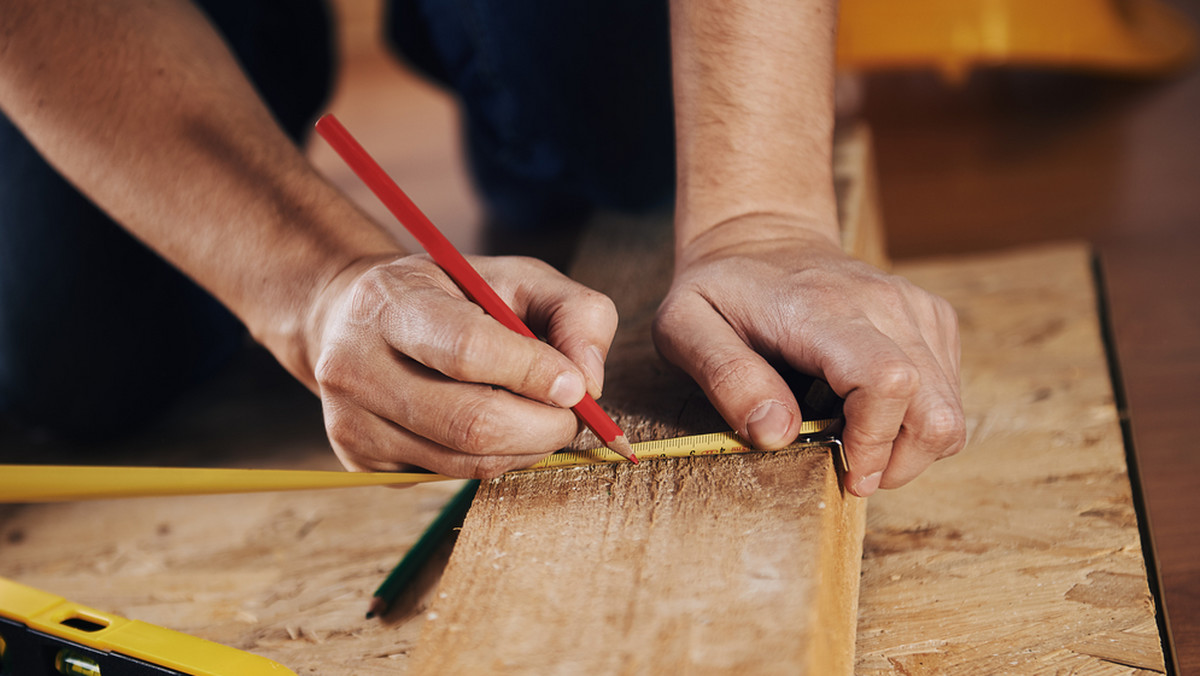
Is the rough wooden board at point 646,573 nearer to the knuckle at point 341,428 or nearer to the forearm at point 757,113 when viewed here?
the knuckle at point 341,428

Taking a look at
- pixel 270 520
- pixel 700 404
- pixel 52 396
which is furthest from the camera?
pixel 52 396

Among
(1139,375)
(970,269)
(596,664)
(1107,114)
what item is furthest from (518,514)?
(1107,114)

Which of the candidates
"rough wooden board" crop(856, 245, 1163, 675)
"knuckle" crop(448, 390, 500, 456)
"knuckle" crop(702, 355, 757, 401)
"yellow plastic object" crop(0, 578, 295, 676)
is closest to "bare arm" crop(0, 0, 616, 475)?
"knuckle" crop(448, 390, 500, 456)

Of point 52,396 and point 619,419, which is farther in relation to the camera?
point 52,396

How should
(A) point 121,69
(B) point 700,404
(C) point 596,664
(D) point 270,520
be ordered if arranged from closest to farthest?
(C) point 596,664 < (B) point 700,404 < (A) point 121,69 < (D) point 270,520

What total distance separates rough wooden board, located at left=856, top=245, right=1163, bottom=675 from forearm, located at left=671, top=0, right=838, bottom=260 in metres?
0.36

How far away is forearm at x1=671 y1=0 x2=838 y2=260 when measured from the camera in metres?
1.00

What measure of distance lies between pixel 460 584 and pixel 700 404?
326mm

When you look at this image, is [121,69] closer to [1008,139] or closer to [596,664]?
[596,664]

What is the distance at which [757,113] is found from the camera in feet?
3.34

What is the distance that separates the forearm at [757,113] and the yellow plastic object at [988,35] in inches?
55.6

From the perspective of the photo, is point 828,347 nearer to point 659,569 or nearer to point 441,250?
point 659,569

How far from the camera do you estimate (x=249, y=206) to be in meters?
1.00

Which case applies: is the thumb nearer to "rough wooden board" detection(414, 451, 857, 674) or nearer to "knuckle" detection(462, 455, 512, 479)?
"rough wooden board" detection(414, 451, 857, 674)
